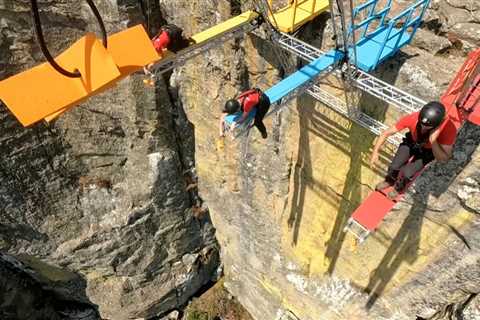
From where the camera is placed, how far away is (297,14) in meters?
8.81

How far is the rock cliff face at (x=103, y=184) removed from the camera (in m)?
11.5

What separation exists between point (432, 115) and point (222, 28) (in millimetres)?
5044

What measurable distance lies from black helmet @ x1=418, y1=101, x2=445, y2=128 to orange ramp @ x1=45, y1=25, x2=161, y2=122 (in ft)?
16.2

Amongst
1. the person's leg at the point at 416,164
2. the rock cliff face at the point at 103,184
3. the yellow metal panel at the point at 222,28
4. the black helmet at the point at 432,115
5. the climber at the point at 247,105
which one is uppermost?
the yellow metal panel at the point at 222,28

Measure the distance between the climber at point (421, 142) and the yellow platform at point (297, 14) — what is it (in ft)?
11.2

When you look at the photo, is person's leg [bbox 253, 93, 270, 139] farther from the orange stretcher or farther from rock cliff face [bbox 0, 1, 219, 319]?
rock cliff face [bbox 0, 1, 219, 319]

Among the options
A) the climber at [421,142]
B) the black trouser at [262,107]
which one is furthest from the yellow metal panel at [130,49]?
the climber at [421,142]

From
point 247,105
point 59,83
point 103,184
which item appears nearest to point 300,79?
point 247,105

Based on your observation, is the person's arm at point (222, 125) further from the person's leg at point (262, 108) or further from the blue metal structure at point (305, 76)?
the blue metal structure at point (305, 76)

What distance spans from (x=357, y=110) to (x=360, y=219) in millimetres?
2791

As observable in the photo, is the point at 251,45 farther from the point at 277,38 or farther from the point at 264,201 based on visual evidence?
the point at 264,201

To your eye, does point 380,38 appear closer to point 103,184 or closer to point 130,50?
point 130,50

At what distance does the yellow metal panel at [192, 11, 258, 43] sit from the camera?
27.7ft

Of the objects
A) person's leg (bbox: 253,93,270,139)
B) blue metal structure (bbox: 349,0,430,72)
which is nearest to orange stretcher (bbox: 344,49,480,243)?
blue metal structure (bbox: 349,0,430,72)
